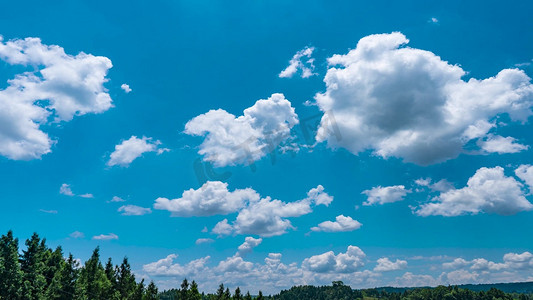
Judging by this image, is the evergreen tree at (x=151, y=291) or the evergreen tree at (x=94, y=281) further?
the evergreen tree at (x=151, y=291)

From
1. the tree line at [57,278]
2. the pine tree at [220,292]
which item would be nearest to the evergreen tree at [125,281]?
the tree line at [57,278]

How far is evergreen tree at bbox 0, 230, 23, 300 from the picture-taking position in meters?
55.7

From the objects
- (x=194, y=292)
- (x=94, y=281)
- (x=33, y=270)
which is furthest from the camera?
(x=194, y=292)

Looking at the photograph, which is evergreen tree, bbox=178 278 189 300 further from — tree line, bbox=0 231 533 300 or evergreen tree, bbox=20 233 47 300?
evergreen tree, bbox=20 233 47 300

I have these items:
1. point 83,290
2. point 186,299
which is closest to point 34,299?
point 83,290

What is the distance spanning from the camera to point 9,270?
185 ft

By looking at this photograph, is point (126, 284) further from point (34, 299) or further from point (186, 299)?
point (34, 299)

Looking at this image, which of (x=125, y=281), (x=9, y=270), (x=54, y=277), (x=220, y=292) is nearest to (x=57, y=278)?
(x=54, y=277)

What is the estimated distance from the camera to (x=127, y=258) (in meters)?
101

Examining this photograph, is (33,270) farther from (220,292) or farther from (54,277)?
(220,292)

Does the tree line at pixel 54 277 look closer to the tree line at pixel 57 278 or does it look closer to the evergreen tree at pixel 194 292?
the tree line at pixel 57 278

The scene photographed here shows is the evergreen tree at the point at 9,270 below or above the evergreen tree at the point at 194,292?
above

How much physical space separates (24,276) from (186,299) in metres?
39.1

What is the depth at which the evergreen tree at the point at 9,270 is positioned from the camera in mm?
55719
